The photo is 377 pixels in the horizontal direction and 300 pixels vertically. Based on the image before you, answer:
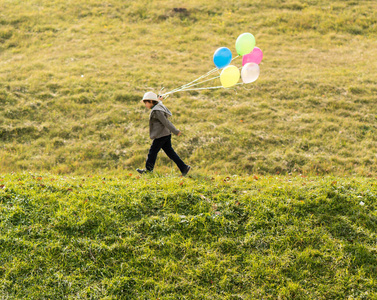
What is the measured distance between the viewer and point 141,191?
6012 millimetres

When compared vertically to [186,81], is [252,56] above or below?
above

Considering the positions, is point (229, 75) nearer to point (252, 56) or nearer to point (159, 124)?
point (252, 56)

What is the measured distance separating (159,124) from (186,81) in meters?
6.63

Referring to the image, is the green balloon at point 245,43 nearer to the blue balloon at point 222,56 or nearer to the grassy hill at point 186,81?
the blue balloon at point 222,56

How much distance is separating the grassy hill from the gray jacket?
1.69m

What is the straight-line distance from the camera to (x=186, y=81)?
43.6 ft

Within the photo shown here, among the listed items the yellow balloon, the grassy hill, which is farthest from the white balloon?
the grassy hill

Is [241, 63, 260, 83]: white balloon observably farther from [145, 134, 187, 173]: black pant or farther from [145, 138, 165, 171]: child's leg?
[145, 138, 165, 171]: child's leg

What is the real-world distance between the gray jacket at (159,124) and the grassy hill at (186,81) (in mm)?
1688

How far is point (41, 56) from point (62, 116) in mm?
6192

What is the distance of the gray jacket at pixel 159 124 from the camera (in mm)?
6973

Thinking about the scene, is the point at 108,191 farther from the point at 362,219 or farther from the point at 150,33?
the point at 150,33

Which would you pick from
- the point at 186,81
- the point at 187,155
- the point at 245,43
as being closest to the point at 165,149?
the point at 187,155

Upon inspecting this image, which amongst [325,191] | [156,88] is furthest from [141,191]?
[156,88]
